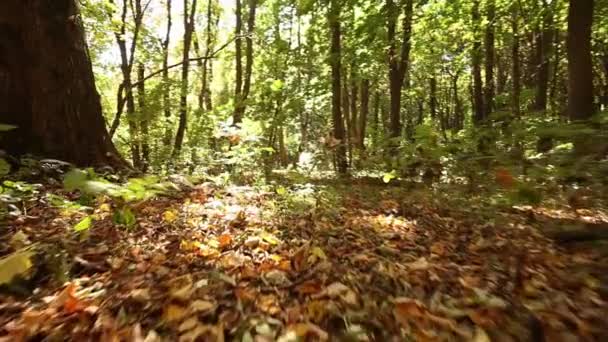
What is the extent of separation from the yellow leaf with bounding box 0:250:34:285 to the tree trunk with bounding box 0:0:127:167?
244 cm

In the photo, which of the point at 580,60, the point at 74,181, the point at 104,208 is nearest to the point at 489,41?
the point at 580,60

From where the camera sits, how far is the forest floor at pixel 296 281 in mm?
2143

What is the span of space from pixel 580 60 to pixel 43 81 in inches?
298

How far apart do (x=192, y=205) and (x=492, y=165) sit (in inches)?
118

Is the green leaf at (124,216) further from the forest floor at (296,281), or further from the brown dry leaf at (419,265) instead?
the brown dry leaf at (419,265)

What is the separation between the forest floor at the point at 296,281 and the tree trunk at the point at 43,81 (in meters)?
0.84

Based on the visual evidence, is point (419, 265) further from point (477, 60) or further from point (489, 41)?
point (477, 60)

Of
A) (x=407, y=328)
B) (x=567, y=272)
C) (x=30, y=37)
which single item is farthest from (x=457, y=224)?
(x=30, y=37)

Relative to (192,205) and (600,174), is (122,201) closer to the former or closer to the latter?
(192,205)

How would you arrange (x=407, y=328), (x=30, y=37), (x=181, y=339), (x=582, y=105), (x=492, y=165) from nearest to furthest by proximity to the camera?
1. (x=181, y=339)
2. (x=407, y=328)
3. (x=492, y=165)
4. (x=30, y=37)
5. (x=582, y=105)

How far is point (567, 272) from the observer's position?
9.78 feet

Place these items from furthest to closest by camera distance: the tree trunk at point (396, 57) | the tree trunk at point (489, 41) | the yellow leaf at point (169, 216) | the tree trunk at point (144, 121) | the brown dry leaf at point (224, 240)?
the tree trunk at point (489, 41), the tree trunk at point (144, 121), the tree trunk at point (396, 57), the yellow leaf at point (169, 216), the brown dry leaf at point (224, 240)

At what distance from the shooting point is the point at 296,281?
2.72 metres

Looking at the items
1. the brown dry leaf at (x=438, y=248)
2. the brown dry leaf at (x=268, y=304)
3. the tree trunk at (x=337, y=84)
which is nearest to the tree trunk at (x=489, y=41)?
the tree trunk at (x=337, y=84)
